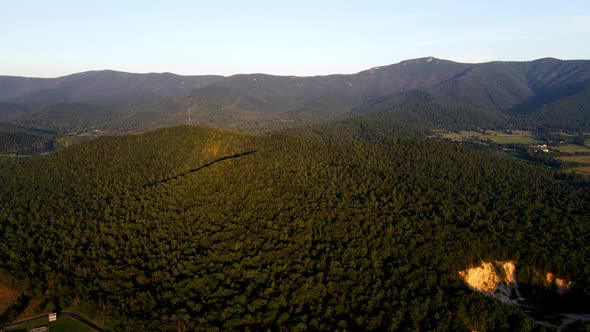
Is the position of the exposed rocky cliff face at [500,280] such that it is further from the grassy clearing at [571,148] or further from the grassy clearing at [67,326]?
the grassy clearing at [571,148]

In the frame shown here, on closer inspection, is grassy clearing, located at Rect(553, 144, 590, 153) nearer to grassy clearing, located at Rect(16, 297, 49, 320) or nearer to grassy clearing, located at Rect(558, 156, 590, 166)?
grassy clearing, located at Rect(558, 156, 590, 166)

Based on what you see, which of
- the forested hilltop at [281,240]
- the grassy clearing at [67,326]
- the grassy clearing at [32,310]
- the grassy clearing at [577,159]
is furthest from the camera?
the grassy clearing at [577,159]

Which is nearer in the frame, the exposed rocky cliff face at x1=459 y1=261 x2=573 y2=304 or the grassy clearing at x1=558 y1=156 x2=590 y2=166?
the exposed rocky cliff face at x1=459 y1=261 x2=573 y2=304

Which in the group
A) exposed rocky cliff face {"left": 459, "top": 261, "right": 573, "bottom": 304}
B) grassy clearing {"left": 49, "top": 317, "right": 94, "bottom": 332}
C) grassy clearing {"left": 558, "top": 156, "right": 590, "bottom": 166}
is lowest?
grassy clearing {"left": 49, "top": 317, "right": 94, "bottom": 332}

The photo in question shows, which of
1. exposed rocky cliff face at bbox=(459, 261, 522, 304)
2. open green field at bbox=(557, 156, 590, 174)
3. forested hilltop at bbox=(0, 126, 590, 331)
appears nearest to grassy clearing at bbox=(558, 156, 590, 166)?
open green field at bbox=(557, 156, 590, 174)

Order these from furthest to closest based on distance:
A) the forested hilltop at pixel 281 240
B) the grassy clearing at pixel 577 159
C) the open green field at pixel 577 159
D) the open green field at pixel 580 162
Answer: the open green field at pixel 577 159 → the grassy clearing at pixel 577 159 → the open green field at pixel 580 162 → the forested hilltop at pixel 281 240

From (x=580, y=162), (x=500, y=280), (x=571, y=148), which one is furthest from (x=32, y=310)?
(x=571, y=148)

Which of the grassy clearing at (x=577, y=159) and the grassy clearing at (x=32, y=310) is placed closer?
the grassy clearing at (x=32, y=310)

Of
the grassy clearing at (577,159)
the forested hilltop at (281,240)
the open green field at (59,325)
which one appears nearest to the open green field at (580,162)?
the grassy clearing at (577,159)
